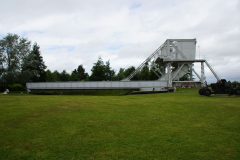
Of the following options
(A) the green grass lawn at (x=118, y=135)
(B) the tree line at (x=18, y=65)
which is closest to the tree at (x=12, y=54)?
(B) the tree line at (x=18, y=65)

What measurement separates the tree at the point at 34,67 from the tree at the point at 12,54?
1167 mm

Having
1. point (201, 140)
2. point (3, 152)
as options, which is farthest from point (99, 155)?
point (201, 140)

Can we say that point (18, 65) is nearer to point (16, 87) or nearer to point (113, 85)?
point (16, 87)

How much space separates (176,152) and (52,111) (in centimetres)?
1011

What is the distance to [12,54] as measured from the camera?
66.3 metres

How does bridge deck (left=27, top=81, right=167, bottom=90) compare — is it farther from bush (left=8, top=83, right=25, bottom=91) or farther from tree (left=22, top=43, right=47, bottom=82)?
tree (left=22, top=43, right=47, bottom=82)

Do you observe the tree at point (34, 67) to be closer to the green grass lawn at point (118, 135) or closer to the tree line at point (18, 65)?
the tree line at point (18, 65)

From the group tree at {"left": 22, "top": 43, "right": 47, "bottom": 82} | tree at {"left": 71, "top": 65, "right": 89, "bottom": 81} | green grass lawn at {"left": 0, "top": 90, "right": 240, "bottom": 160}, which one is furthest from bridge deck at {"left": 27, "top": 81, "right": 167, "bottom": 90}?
tree at {"left": 71, "top": 65, "right": 89, "bottom": 81}

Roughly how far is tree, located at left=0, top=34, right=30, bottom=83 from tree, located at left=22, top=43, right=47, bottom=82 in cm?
117

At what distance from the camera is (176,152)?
9672mm

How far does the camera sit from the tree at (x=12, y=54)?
65188mm

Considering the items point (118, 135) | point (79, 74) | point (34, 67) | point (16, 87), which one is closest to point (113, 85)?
point (16, 87)

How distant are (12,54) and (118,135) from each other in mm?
59556

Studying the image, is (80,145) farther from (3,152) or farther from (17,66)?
(17,66)
